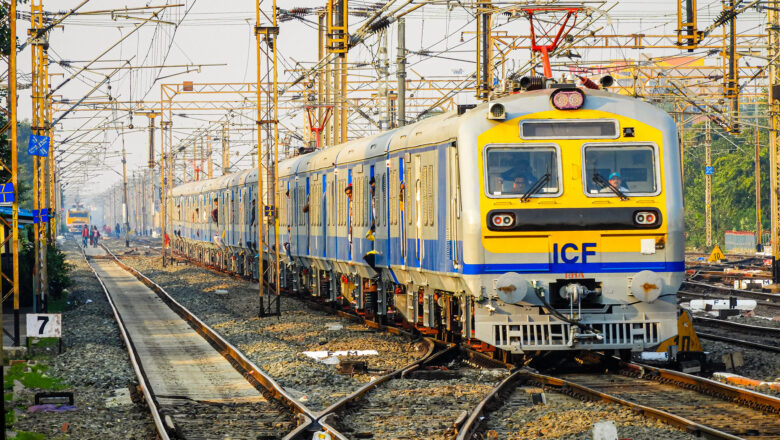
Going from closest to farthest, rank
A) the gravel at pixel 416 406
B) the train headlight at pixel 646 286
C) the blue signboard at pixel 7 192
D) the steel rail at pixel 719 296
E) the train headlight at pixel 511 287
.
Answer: the gravel at pixel 416 406 → the train headlight at pixel 511 287 → the train headlight at pixel 646 286 → the blue signboard at pixel 7 192 → the steel rail at pixel 719 296

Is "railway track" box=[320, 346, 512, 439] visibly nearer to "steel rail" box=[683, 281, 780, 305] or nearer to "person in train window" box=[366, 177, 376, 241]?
"person in train window" box=[366, 177, 376, 241]

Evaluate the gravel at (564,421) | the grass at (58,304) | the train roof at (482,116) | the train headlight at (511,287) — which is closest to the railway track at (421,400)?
the gravel at (564,421)

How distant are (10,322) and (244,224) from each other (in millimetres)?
12474

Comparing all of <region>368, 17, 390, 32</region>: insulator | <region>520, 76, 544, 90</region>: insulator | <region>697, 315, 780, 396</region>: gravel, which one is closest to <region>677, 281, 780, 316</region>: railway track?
<region>697, 315, 780, 396</region>: gravel

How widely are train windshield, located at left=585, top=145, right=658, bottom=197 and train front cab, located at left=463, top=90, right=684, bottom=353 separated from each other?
0.04 feet

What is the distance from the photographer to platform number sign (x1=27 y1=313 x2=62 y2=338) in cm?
1642

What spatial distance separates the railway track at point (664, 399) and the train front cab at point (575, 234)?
18.9 inches

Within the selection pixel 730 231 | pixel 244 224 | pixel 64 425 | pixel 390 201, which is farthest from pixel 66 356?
pixel 730 231

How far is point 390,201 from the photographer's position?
700 inches

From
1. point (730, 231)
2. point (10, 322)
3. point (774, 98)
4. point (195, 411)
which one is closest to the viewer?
point (195, 411)

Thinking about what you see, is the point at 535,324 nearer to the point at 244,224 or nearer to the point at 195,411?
the point at 195,411

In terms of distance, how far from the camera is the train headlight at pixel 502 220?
517 inches

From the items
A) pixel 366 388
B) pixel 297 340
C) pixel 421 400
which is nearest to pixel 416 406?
pixel 421 400

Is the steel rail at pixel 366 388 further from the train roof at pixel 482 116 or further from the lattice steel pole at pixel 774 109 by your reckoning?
the lattice steel pole at pixel 774 109
